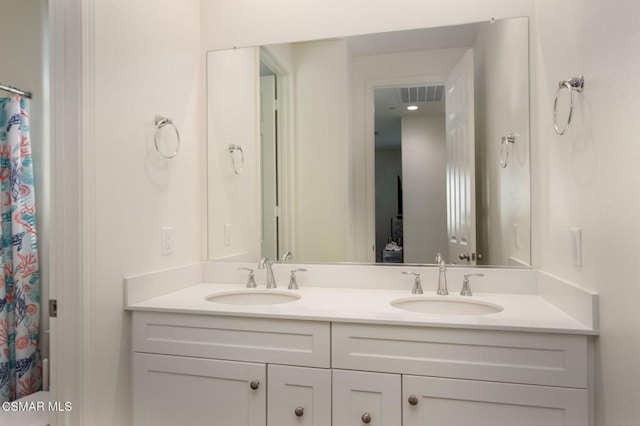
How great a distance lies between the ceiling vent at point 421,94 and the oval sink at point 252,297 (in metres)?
1.07

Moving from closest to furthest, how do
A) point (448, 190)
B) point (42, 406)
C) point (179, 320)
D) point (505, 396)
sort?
1. point (505, 396)
2. point (179, 320)
3. point (42, 406)
4. point (448, 190)

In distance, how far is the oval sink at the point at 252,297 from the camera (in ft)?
5.74

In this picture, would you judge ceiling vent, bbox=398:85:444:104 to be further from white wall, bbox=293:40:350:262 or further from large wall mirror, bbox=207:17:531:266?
white wall, bbox=293:40:350:262

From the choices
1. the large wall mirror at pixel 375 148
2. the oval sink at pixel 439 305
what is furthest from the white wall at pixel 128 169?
the oval sink at pixel 439 305

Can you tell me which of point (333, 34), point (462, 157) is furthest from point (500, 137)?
point (333, 34)

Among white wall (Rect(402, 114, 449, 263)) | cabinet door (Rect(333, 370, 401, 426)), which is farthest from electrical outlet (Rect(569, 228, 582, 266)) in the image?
cabinet door (Rect(333, 370, 401, 426))

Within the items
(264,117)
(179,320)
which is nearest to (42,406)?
(179,320)

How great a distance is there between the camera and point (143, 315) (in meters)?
1.48

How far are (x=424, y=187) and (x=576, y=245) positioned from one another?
2.29ft

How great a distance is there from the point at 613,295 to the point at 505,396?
44cm

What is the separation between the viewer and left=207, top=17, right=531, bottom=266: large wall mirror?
172 cm

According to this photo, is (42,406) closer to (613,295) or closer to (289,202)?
(289,202)

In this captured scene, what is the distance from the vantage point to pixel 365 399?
128 cm

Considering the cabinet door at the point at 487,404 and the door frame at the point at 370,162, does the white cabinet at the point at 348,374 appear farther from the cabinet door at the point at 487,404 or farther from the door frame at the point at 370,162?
the door frame at the point at 370,162
